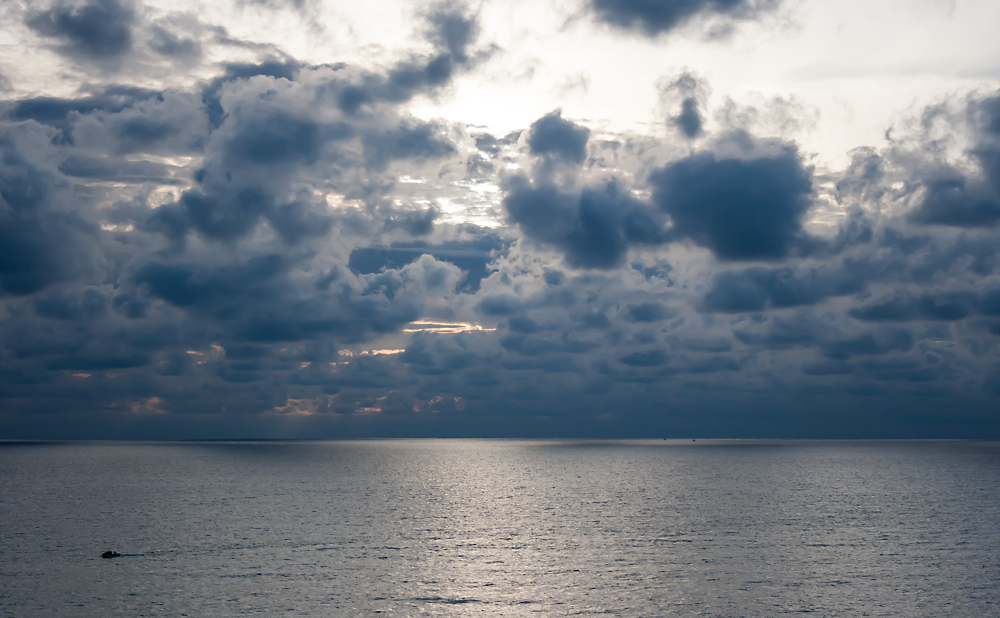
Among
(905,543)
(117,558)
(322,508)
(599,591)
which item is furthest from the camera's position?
(322,508)

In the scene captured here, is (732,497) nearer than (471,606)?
No

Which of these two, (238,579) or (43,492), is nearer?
(238,579)

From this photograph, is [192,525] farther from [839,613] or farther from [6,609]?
[839,613]

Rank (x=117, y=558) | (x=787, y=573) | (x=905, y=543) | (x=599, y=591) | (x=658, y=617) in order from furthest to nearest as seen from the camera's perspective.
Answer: (x=905, y=543), (x=117, y=558), (x=787, y=573), (x=599, y=591), (x=658, y=617)

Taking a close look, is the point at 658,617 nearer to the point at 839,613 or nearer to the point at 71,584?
the point at 839,613

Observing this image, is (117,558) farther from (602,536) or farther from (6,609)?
(602,536)

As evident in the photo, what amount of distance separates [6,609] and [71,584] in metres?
9.07

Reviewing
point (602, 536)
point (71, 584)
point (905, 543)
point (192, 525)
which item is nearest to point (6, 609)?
point (71, 584)

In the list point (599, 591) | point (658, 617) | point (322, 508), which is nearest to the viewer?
point (658, 617)

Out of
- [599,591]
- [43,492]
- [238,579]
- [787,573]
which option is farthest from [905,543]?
[43,492]

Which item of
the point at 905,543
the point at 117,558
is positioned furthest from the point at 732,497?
the point at 117,558

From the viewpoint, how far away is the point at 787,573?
243 ft

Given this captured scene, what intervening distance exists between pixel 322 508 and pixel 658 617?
82.9 meters

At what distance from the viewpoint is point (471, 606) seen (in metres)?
61.7
